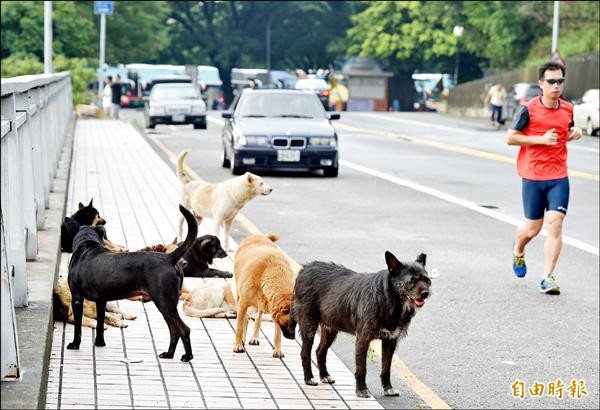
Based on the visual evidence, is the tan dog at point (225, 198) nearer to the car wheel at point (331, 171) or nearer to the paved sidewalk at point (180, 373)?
the paved sidewalk at point (180, 373)

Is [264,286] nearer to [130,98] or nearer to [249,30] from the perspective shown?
[130,98]

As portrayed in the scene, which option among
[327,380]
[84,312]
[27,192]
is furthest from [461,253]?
[327,380]

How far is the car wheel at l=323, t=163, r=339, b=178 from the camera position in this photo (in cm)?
2467

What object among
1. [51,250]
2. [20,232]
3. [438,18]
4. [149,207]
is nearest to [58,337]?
[20,232]

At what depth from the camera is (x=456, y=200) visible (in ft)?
68.8

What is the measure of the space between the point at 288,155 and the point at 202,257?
12.9 meters

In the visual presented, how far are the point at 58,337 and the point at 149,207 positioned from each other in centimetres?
880

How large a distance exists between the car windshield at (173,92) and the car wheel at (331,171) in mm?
19805

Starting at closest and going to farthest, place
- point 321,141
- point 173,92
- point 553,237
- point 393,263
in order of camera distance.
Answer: point 393,263, point 553,237, point 321,141, point 173,92

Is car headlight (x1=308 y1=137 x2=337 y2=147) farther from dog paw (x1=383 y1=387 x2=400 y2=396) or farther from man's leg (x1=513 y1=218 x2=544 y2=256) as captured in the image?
dog paw (x1=383 y1=387 x2=400 y2=396)

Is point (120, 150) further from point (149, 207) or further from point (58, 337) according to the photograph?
point (58, 337)

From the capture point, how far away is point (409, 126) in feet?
165

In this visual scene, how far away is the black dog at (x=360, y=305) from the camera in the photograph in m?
6.59

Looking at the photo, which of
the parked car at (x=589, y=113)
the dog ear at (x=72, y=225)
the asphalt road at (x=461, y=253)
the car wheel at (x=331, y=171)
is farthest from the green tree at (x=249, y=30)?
the dog ear at (x=72, y=225)
